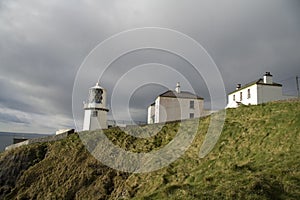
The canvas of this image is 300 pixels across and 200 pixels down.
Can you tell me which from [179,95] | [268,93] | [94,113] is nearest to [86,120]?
[94,113]

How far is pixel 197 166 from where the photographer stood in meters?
18.0

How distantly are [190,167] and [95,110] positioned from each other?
868 inches

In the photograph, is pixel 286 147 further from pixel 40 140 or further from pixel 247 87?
pixel 40 140

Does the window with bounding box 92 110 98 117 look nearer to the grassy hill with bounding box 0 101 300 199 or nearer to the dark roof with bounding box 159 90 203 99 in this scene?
the grassy hill with bounding box 0 101 300 199

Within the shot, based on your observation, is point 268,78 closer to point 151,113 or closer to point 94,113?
point 151,113

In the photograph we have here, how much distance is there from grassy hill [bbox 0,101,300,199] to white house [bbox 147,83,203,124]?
649 inches

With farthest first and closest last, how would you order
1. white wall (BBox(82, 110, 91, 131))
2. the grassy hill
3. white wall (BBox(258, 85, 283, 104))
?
white wall (BBox(82, 110, 91, 131))
white wall (BBox(258, 85, 283, 104))
the grassy hill

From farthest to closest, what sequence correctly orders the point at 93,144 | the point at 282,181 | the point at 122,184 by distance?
the point at 93,144
the point at 122,184
the point at 282,181

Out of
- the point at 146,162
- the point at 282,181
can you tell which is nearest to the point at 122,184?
the point at 146,162

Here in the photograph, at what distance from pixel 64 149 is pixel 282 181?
2412 cm

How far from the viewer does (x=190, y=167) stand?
60.6 ft

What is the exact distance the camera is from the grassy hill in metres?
10.0

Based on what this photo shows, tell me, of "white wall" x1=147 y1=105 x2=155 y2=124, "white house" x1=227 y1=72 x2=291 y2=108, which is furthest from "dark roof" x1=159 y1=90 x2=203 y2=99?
"white house" x1=227 y1=72 x2=291 y2=108

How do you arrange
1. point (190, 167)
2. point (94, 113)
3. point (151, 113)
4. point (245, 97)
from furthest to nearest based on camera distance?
point (151, 113), point (245, 97), point (94, 113), point (190, 167)
